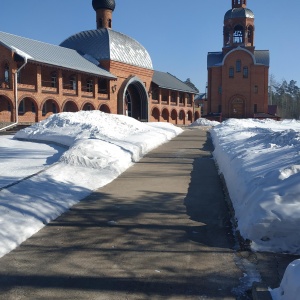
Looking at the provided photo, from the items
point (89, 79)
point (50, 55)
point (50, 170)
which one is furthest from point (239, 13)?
point (50, 170)

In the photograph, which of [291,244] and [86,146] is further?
[86,146]

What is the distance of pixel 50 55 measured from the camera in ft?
88.4

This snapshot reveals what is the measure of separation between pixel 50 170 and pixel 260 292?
5601mm

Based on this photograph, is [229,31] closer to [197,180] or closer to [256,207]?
[197,180]

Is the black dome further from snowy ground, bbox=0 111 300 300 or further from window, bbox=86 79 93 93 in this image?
snowy ground, bbox=0 111 300 300

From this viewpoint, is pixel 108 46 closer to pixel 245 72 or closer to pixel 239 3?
pixel 245 72

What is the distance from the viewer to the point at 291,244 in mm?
3982

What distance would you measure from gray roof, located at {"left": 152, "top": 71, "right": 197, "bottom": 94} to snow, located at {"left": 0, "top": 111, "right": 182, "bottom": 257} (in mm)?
24867

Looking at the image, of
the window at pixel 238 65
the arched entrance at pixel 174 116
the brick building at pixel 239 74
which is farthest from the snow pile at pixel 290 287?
the window at pixel 238 65

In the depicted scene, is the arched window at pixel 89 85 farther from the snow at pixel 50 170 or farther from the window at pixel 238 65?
the window at pixel 238 65

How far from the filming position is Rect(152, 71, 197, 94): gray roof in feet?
133

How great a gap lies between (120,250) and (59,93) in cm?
2438

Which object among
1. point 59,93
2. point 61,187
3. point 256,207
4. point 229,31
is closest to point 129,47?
point 59,93

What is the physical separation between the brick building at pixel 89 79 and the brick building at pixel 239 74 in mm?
4385
